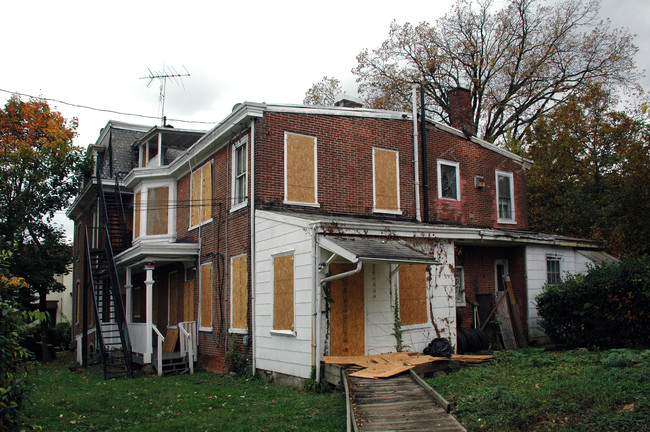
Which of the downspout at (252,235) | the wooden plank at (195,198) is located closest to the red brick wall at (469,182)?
the downspout at (252,235)

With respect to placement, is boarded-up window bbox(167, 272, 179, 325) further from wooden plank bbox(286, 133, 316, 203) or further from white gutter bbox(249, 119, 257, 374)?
wooden plank bbox(286, 133, 316, 203)

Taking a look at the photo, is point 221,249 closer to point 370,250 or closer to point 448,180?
point 370,250

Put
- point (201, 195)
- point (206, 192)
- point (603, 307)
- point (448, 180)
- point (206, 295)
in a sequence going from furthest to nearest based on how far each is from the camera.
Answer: point (448, 180)
point (201, 195)
point (206, 192)
point (206, 295)
point (603, 307)

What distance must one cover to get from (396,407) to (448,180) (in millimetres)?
11180

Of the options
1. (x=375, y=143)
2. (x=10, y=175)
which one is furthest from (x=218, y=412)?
(x=10, y=175)

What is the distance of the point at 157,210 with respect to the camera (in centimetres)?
1977

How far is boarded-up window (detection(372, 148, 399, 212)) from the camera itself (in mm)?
15906

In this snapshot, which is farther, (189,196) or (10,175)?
(10,175)

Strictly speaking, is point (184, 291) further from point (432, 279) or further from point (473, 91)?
point (473, 91)

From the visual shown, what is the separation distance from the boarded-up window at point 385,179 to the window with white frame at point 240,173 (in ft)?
12.2

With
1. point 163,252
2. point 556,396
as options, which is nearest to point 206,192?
point 163,252

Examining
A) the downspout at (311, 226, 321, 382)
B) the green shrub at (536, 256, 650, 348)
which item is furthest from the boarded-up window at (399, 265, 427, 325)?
the green shrub at (536, 256, 650, 348)

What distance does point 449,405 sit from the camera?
758 centimetres

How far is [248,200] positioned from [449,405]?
8.07m
